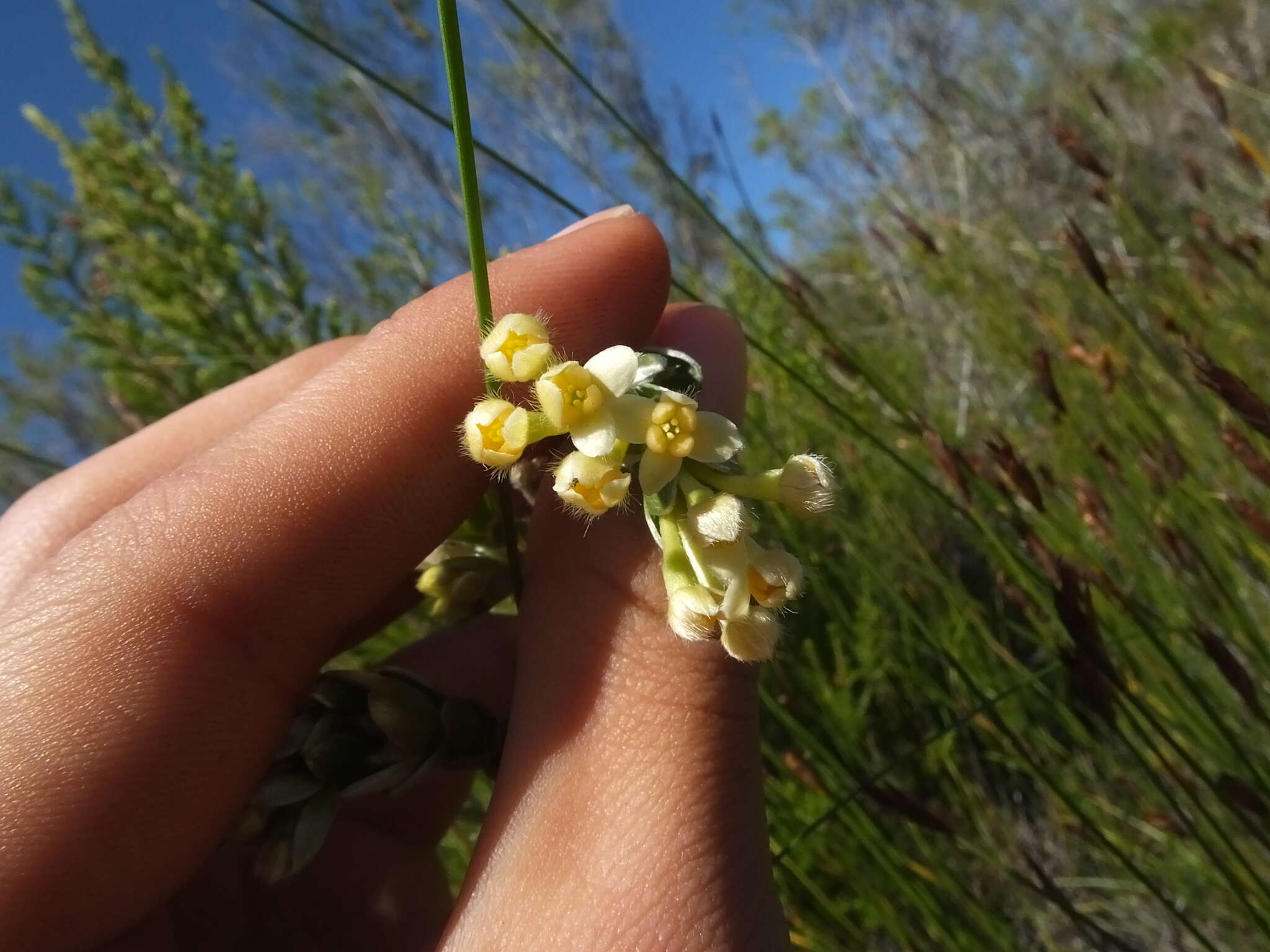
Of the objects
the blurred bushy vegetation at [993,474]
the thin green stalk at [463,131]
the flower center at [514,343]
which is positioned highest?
the thin green stalk at [463,131]

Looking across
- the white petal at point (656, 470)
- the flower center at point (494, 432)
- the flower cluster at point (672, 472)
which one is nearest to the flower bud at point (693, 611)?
the flower cluster at point (672, 472)

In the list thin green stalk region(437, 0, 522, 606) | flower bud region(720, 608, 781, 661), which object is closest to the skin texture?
flower bud region(720, 608, 781, 661)

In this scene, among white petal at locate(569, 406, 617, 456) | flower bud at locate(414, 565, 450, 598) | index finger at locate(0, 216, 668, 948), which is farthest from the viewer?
flower bud at locate(414, 565, 450, 598)

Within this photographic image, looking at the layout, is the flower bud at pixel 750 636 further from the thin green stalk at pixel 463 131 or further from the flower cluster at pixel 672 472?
the thin green stalk at pixel 463 131

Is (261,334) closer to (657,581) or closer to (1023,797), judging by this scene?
(657,581)

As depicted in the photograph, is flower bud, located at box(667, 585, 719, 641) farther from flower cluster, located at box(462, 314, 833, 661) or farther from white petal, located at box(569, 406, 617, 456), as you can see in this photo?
white petal, located at box(569, 406, 617, 456)
